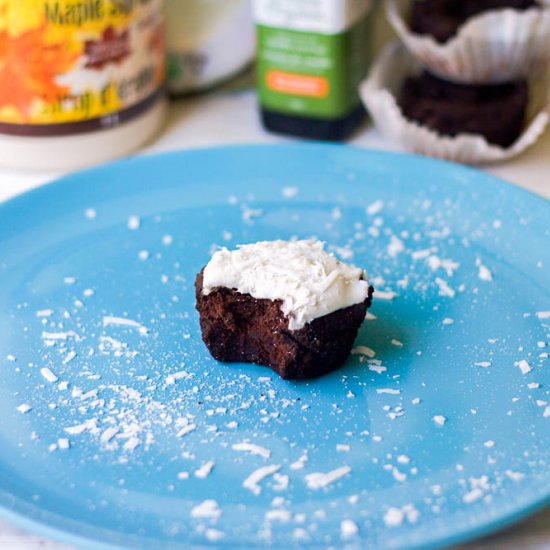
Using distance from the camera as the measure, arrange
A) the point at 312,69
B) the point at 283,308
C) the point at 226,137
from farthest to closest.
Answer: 1. the point at 226,137
2. the point at 312,69
3. the point at 283,308

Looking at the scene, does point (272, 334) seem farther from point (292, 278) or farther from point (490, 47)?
point (490, 47)

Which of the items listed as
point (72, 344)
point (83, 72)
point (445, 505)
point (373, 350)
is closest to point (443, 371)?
point (373, 350)

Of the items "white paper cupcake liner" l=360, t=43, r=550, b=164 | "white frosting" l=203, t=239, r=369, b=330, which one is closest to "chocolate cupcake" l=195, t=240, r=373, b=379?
"white frosting" l=203, t=239, r=369, b=330

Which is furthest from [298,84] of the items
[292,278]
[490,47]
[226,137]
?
[292,278]

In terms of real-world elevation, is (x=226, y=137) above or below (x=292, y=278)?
below

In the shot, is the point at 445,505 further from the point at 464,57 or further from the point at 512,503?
the point at 464,57

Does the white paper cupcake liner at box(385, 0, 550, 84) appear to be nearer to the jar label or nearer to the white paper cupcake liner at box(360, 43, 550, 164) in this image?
the white paper cupcake liner at box(360, 43, 550, 164)

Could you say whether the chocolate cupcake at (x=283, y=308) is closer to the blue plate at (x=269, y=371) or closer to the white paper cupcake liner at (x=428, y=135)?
the blue plate at (x=269, y=371)

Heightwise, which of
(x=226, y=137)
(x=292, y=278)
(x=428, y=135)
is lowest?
(x=226, y=137)
